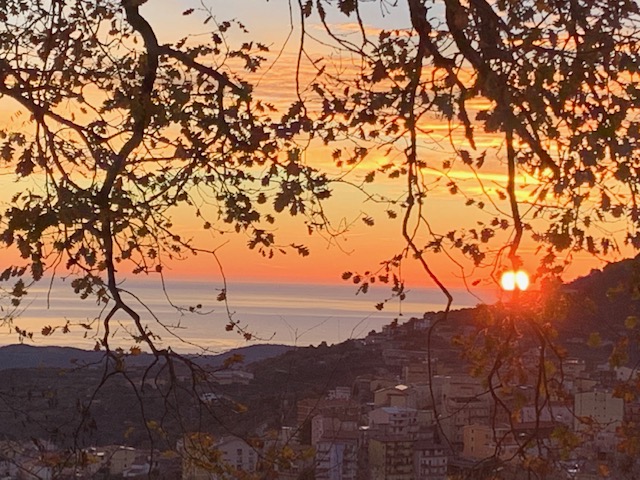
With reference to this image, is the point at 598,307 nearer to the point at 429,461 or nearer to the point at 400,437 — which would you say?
the point at 429,461

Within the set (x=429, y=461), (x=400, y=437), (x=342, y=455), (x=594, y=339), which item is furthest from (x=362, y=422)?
(x=594, y=339)

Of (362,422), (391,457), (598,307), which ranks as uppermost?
(598,307)

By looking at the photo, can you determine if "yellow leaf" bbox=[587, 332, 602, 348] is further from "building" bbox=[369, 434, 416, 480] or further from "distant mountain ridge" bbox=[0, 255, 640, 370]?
"building" bbox=[369, 434, 416, 480]

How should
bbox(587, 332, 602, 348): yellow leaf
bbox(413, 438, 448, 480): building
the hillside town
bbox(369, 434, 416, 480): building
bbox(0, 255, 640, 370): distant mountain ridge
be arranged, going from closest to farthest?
1. bbox(587, 332, 602, 348): yellow leaf
2. bbox(0, 255, 640, 370): distant mountain ridge
3. the hillside town
4. bbox(413, 438, 448, 480): building
5. bbox(369, 434, 416, 480): building

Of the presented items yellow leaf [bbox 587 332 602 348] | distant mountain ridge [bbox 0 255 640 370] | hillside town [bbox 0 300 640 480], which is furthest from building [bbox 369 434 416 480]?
yellow leaf [bbox 587 332 602 348]

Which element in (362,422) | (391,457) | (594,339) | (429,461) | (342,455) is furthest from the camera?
(362,422)

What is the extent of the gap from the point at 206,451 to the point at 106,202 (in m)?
1.70

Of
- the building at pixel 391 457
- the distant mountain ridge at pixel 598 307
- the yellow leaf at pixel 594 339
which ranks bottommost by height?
the building at pixel 391 457

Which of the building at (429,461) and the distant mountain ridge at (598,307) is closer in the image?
the distant mountain ridge at (598,307)

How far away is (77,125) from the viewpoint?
716cm

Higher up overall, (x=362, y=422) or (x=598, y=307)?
(x=598, y=307)

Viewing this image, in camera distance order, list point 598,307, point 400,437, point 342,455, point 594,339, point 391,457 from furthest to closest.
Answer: point 400,437 < point 391,457 < point 342,455 < point 598,307 < point 594,339

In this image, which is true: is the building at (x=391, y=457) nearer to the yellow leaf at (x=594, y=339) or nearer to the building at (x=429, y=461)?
the building at (x=429, y=461)

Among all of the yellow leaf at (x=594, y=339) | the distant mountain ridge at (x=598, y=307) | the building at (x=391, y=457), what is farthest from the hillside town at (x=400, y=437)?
the yellow leaf at (x=594, y=339)
